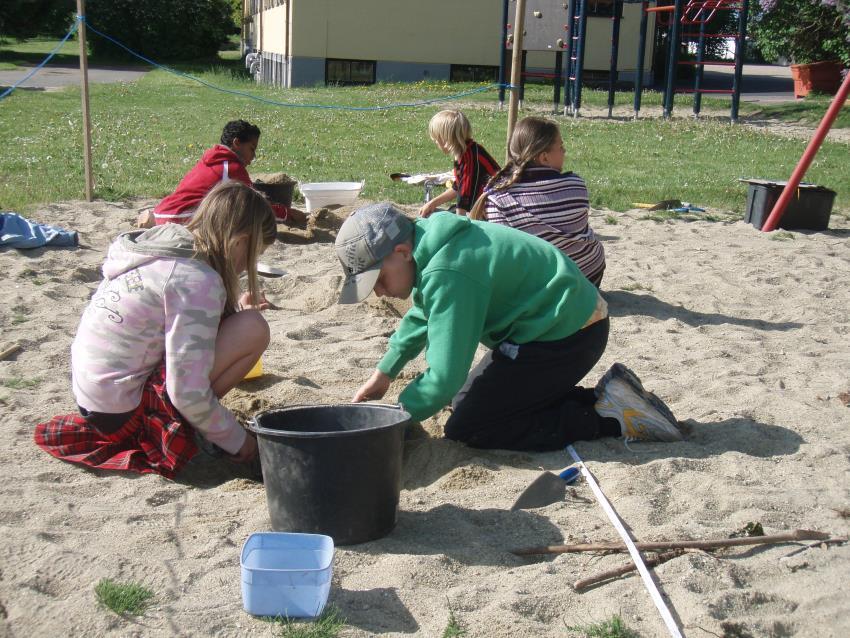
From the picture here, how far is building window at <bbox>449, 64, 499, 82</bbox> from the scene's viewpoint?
2634 cm

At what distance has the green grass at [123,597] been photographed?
2.51 metres

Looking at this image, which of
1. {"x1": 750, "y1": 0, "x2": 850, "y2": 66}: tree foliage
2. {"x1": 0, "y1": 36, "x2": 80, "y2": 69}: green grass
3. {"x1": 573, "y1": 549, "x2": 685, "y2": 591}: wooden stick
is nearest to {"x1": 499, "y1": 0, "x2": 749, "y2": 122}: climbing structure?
{"x1": 750, "y1": 0, "x2": 850, "y2": 66}: tree foliage

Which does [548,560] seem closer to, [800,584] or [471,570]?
[471,570]

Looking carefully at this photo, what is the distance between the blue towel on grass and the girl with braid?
328 cm

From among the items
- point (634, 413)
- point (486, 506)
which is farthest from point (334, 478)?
point (634, 413)

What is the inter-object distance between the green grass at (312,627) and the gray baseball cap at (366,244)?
3.35 feet

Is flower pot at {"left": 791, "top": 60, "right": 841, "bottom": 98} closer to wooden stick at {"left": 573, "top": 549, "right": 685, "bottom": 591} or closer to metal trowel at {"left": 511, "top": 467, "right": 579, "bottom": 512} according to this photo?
metal trowel at {"left": 511, "top": 467, "right": 579, "bottom": 512}

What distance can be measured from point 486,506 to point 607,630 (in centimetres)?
85

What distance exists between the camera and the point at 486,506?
3236 mm

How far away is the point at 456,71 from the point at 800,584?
81.8 ft

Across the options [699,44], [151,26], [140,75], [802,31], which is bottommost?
[140,75]

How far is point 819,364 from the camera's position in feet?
15.4

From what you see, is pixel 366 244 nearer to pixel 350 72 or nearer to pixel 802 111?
pixel 802 111

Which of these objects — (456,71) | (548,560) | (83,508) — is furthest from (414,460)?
(456,71)
